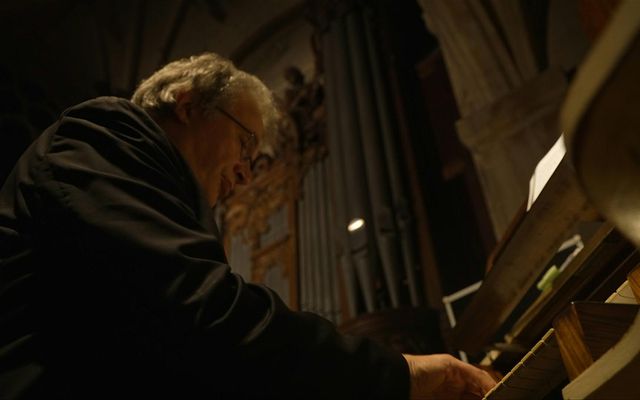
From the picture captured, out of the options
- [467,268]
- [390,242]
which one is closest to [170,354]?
[390,242]

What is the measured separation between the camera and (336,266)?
138 inches

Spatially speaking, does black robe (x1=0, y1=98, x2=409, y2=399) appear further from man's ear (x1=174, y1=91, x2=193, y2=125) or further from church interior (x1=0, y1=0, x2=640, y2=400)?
man's ear (x1=174, y1=91, x2=193, y2=125)

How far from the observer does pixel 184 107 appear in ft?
5.04

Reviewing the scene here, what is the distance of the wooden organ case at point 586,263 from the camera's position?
1.43ft

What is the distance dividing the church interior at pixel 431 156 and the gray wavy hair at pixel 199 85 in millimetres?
828

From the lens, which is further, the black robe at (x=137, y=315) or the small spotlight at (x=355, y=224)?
the small spotlight at (x=355, y=224)

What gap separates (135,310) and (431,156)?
10.3ft

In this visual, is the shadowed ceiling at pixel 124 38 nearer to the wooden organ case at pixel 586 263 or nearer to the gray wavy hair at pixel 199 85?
the gray wavy hair at pixel 199 85

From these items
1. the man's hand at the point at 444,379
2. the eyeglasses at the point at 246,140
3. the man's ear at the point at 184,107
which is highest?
the man's ear at the point at 184,107

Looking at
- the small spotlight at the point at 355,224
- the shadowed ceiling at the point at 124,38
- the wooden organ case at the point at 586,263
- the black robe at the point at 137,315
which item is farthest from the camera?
the shadowed ceiling at the point at 124,38

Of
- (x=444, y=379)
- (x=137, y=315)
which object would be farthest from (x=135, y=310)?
(x=444, y=379)

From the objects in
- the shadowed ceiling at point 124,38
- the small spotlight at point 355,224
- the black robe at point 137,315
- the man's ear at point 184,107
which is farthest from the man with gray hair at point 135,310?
the shadowed ceiling at point 124,38

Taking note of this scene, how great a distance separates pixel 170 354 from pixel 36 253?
297 millimetres

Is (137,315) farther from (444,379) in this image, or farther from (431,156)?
(431,156)
